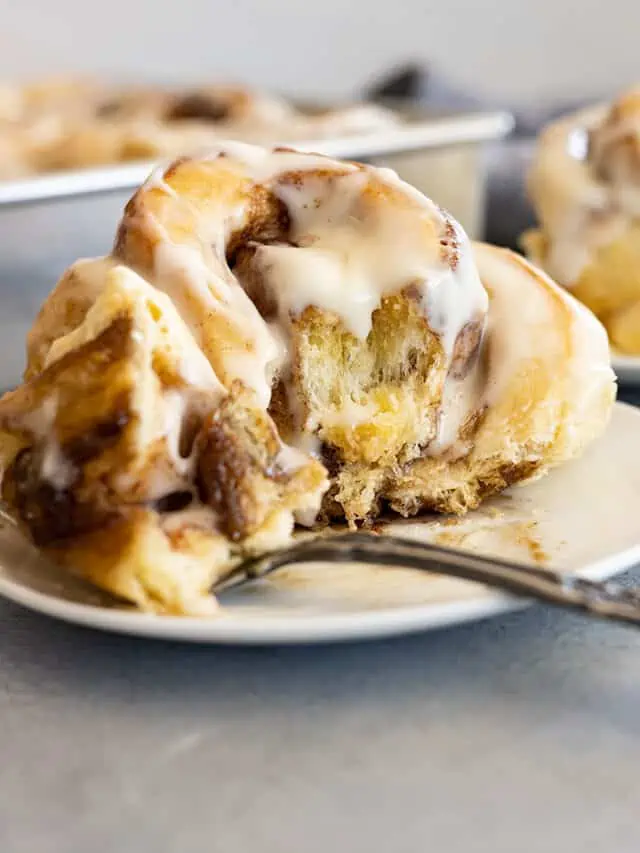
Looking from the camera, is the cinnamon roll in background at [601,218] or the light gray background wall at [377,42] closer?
the cinnamon roll in background at [601,218]

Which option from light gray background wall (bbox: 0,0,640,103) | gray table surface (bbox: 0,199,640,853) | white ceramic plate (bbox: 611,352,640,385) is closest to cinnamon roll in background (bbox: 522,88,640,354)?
white ceramic plate (bbox: 611,352,640,385)

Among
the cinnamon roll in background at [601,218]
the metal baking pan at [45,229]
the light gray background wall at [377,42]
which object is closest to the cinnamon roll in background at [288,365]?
the cinnamon roll in background at [601,218]

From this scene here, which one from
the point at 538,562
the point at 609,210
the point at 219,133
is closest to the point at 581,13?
the point at 219,133

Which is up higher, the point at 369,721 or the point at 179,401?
the point at 179,401

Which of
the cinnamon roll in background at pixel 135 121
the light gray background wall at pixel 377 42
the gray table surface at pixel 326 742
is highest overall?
the gray table surface at pixel 326 742

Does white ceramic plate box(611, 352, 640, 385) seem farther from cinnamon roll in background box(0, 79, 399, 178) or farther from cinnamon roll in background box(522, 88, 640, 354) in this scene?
cinnamon roll in background box(0, 79, 399, 178)

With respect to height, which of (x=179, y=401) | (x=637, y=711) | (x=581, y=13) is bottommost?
(x=581, y=13)

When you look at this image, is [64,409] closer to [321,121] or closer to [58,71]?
[321,121]

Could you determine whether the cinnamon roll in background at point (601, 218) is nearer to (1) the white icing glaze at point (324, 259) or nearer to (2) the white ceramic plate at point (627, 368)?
(2) the white ceramic plate at point (627, 368)

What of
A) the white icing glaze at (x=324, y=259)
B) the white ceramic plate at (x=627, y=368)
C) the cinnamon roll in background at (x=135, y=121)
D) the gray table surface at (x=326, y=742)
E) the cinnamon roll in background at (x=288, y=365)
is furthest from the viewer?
the cinnamon roll in background at (x=135, y=121)
